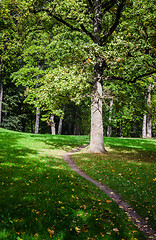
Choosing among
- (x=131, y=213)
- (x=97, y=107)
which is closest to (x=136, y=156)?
(x=97, y=107)

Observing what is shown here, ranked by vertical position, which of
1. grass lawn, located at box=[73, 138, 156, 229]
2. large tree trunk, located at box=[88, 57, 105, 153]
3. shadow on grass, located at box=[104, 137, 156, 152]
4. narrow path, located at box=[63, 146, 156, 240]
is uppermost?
large tree trunk, located at box=[88, 57, 105, 153]

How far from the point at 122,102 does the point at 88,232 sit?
47.2 feet

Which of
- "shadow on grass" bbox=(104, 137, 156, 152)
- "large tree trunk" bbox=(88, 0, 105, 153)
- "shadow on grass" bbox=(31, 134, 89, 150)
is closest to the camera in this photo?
"large tree trunk" bbox=(88, 0, 105, 153)

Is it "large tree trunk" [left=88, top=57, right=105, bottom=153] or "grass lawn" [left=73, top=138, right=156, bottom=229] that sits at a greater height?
"large tree trunk" [left=88, top=57, right=105, bottom=153]

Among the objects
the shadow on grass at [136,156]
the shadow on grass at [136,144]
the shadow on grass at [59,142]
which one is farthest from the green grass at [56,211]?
the shadow on grass at [136,144]

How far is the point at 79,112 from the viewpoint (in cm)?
4309

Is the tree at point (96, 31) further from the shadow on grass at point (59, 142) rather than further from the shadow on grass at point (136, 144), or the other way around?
the shadow on grass at point (136, 144)

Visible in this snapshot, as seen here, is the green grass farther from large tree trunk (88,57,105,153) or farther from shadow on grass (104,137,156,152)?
shadow on grass (104,137,156,152)

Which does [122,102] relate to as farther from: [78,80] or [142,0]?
[142,0]

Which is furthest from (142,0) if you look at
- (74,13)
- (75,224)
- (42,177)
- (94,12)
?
(75,224)

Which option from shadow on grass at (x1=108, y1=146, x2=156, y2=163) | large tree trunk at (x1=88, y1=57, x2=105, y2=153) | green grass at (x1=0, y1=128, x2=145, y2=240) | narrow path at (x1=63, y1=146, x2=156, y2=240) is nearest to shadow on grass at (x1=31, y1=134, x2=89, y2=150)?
large tree trunk at (x1=88, y1=57, x2=105, y2=153)

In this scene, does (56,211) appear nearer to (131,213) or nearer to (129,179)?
(131,213)

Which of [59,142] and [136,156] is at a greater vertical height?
[59,142]

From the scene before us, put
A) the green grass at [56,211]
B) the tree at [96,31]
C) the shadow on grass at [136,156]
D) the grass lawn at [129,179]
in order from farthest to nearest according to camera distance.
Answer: the tree at [96,31], the shadow on grass at [136,156], the grass lawn at [129,179], the green grass at [56,211]
